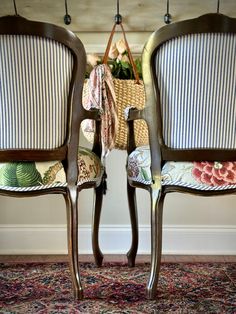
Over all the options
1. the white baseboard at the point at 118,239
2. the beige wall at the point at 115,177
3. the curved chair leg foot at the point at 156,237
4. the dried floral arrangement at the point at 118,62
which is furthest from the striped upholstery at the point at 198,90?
the white baseboard at the point at 118,239

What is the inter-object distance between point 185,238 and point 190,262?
19 centimetres

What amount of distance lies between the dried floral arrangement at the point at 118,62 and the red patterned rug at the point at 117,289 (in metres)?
0.87

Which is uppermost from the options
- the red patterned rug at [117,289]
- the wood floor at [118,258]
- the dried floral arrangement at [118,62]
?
the dried floral arrangement at [118,62]

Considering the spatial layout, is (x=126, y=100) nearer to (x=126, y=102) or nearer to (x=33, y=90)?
(x=126, y=102)

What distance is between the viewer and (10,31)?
1.22 metres

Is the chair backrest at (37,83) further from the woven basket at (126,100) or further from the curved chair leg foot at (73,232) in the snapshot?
the woven basket at (126,100)

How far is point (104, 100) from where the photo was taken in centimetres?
161

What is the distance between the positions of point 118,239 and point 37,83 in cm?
105

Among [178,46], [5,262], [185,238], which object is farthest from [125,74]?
[5,262]

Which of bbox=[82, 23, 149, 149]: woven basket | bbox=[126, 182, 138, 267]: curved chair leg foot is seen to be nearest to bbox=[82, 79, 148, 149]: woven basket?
bbox=[82, 23, 149, 149]: woven basket

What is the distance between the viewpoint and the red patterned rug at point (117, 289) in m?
1.32

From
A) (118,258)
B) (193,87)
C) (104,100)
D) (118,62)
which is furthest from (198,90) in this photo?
(118,258)

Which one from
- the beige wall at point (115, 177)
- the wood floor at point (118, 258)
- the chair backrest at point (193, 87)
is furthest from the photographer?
the beige wall at point (115, 177)

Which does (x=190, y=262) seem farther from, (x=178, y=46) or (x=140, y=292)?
(x=178, y=46)
